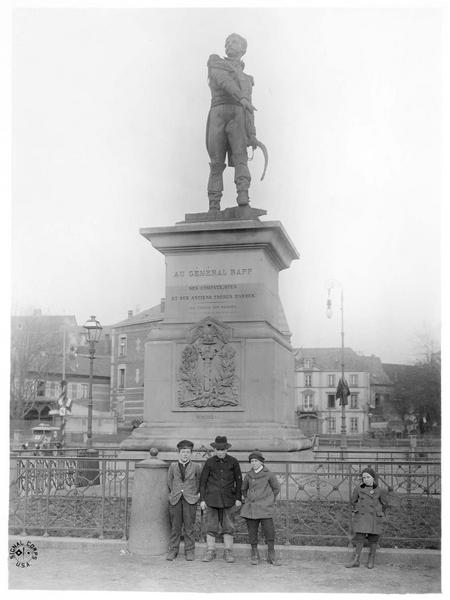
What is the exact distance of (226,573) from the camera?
344 inches

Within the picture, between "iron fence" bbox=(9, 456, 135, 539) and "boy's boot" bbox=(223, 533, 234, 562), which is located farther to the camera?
"iron fence" bbox=(9, 456, 135, 539)

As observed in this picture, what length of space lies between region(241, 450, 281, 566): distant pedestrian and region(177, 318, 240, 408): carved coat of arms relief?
3255 millimetres

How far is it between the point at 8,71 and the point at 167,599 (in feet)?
23.4

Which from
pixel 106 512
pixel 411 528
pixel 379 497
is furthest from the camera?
pixel 106 512

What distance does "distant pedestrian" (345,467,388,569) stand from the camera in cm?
900

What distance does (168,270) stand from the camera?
1383 centimetres

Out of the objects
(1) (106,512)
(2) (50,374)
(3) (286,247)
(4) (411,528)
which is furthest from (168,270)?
(2) (50,374)

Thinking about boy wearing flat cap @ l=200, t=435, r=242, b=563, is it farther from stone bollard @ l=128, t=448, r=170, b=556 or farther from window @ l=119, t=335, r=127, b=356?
window @ l=119, t=335, r=127, b=356

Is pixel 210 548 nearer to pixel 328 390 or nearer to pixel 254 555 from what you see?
pixel 254 555

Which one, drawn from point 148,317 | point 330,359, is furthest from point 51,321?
point 330,359

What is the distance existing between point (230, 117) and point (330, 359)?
88.2 m

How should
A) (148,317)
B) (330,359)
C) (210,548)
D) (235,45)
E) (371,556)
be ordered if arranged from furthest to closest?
(330,359) → (148,317) → (235,45) → (210,548) → (371,556)

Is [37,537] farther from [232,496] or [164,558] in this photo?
[232,496]

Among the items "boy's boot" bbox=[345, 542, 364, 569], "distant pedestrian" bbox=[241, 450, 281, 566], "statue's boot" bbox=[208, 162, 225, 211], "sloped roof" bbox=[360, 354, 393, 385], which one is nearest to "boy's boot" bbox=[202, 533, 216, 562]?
"distant pedestrian" bbox=[241, 450, 281, 566]
